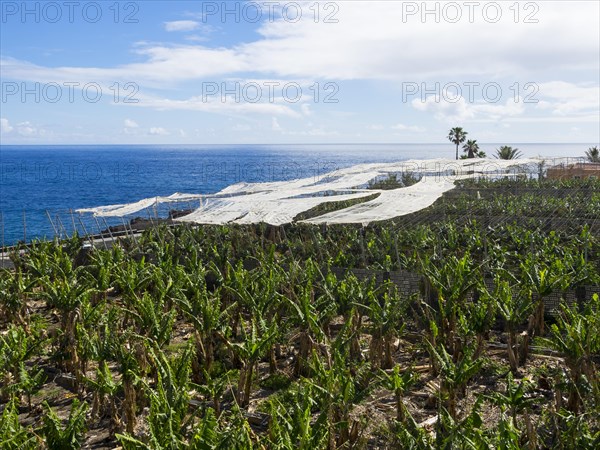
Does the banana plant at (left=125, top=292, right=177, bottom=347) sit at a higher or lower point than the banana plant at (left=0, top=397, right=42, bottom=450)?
higher

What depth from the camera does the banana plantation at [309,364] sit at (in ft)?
26.3

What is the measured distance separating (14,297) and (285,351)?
718 centimetres

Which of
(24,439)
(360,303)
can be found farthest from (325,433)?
(360,303)

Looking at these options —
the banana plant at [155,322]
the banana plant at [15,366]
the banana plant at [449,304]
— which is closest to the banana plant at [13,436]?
the banana plant at [15,366]

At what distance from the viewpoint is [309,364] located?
31.3 ft

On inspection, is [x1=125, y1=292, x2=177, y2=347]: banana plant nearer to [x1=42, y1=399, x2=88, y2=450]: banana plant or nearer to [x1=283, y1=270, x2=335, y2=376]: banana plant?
[x1=283, y1=270, x2=335, y2=376]: banana plant

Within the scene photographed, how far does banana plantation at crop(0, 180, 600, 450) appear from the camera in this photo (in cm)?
802

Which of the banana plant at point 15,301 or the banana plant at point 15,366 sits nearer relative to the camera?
the banana plant at point 15,366

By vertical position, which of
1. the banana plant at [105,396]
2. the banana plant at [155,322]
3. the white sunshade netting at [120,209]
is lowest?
the banana plant at [105,396]

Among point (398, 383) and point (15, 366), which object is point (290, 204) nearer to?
point (15, 366)

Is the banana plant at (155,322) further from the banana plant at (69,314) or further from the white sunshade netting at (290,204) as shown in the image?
the white sunshade netting at (290,204)

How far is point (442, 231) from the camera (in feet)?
79.8

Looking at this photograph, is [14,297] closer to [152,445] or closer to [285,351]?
[285,351]

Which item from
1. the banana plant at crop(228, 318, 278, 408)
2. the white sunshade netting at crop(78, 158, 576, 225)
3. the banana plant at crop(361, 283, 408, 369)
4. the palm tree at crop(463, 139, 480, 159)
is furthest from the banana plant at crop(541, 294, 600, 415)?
the palm tree at crop(463, 139, 480, 159)
